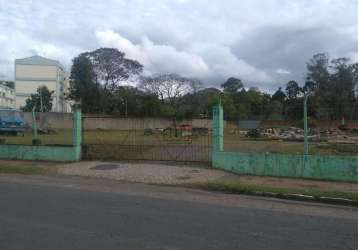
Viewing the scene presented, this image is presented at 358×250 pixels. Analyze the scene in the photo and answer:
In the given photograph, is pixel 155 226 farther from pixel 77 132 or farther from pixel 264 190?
pixel 77 132

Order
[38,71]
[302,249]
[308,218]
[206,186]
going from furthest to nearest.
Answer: [38,71] → [206,186] → [308,218] → [302,249]

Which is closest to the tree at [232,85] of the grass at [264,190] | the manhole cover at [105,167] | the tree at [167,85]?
the tree at [167,85]

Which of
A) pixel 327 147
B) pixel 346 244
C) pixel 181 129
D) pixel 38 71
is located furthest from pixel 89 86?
pixel 346 244

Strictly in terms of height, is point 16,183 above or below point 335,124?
below

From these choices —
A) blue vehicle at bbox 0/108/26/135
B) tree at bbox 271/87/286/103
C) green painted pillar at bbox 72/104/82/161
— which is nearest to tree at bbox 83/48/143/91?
tree at bbox 271/87/286/103

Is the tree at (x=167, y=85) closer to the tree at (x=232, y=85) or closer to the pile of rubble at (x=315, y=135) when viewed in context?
the tree at (x=232, y=85)

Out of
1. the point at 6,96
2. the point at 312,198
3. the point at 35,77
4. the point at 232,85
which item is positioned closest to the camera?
the point at 312,198

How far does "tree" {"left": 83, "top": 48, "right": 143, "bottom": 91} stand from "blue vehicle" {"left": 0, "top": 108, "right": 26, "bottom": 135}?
43.1 meters

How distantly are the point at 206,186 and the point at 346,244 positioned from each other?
19.0ft

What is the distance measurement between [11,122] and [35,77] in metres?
77.6

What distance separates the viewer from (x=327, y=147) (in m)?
19.9

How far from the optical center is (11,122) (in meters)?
30.8

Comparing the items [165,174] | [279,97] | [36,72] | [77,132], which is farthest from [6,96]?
[165,174]

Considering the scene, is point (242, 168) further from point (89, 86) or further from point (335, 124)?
point (89, 86)
